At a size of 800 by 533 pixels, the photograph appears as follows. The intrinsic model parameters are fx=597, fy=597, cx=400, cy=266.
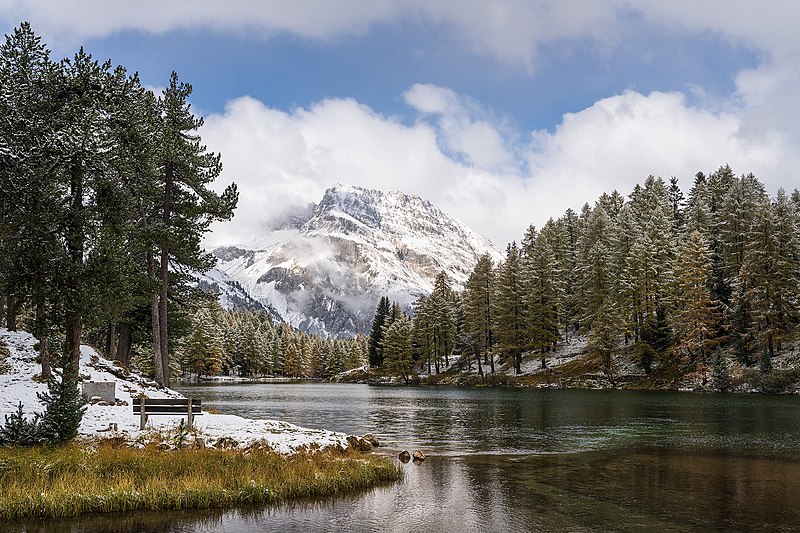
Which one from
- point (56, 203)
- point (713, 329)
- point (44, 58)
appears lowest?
point (713, 329)

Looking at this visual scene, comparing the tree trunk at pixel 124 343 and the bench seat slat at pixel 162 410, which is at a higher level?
the tree trunk at pixel 124 343

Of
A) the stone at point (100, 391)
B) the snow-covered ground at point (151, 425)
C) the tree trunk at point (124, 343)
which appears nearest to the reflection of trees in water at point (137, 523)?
the snow-covered ground at point (151, 425)

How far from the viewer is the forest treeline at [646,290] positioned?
60406mm

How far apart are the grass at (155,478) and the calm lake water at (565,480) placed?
679mm

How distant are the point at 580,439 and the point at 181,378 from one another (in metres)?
116

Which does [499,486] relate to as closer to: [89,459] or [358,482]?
[358,482]

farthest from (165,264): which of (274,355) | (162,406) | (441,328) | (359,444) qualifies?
(274,355)

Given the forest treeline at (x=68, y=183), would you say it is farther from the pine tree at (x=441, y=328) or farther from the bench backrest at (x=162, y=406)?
the pine tree at (x=441, y=328)

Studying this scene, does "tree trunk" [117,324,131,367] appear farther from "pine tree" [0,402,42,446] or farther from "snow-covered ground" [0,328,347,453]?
"pine tree" [0,402,42,446]

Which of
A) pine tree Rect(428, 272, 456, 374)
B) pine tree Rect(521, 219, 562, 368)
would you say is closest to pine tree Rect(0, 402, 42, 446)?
pine tree Rect(521, 219, 562, 368)

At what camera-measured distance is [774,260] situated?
5972 cm

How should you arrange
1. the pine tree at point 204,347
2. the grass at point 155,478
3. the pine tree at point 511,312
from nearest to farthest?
the grass at point 155,478
the pine tree at point 511,312
the pine tree at point 204,347

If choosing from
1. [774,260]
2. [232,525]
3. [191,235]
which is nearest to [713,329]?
[774,260]

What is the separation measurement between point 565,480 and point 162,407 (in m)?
14.5
